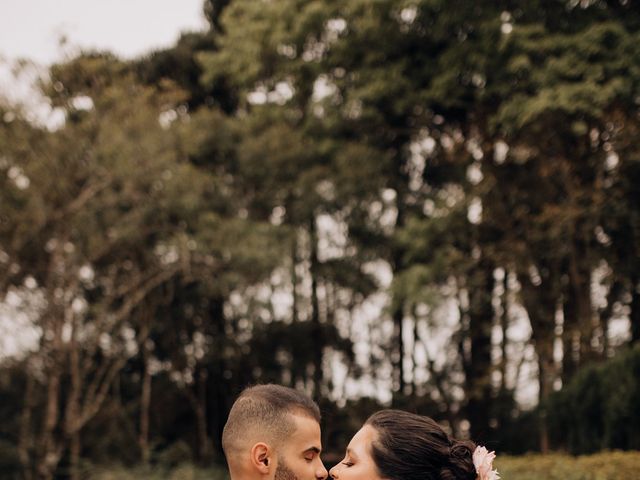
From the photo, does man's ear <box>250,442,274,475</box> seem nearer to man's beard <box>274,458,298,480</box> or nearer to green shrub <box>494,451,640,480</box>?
man's beard <box>274,458,298,480</box>

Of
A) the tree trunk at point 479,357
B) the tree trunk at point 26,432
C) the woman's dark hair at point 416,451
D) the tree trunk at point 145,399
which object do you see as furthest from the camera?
the tree trunk at point 145,399

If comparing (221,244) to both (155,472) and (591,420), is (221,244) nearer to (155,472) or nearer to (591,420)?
(155,472)

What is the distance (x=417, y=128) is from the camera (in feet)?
66.7

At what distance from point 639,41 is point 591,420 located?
208 inches

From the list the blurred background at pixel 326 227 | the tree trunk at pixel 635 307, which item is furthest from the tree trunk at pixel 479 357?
the tree trunk at pixel 635 307

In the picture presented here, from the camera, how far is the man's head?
349 centimetres

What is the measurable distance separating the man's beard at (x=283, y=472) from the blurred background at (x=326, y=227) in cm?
699

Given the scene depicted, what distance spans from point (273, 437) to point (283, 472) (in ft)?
0.44

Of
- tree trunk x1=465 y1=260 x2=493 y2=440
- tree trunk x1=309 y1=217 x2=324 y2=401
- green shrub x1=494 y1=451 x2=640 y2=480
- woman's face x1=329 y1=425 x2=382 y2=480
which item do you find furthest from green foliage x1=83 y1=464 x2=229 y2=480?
woman's face x1=329 y1=425 x2=382 y2=480

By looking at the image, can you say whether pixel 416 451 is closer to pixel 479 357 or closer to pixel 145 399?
pixel 479 357

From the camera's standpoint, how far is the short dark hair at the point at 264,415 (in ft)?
11.5

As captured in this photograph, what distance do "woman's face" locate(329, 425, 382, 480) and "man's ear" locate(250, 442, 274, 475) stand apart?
235 mm

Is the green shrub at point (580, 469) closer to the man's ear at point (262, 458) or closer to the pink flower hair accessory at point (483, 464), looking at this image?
the pink flower hair accessory at point (483, 464)

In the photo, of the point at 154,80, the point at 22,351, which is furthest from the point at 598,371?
the point at 154,80
